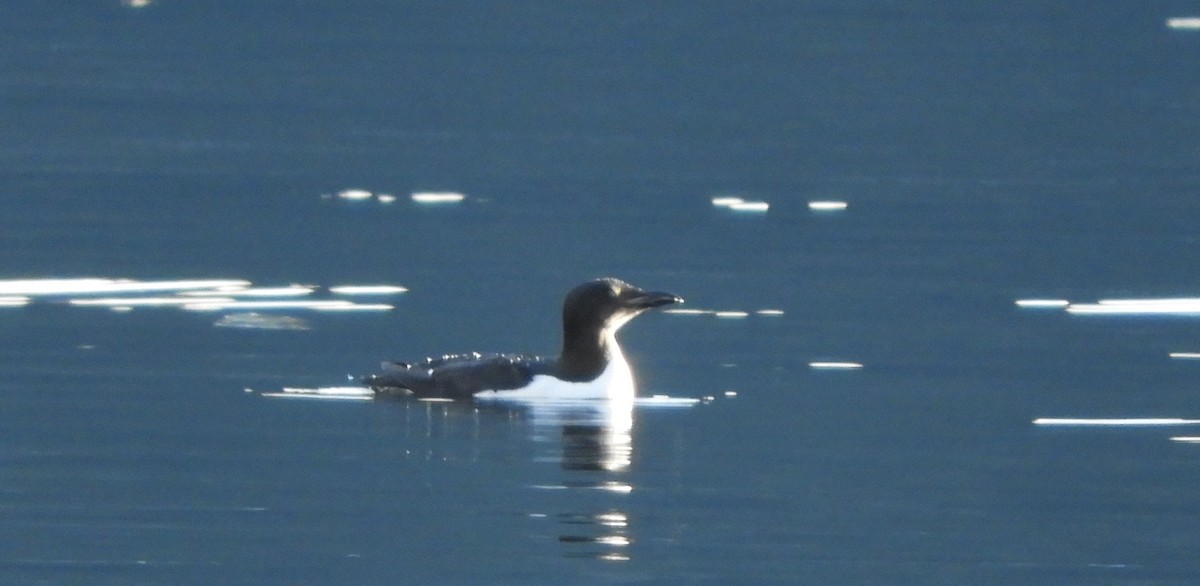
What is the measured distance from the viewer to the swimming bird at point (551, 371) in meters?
→ 17.2

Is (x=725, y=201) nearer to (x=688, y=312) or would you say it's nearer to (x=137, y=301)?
(x=688, y=312)

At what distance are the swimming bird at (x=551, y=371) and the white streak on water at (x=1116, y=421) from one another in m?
2.47

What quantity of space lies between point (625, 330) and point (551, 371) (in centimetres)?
447

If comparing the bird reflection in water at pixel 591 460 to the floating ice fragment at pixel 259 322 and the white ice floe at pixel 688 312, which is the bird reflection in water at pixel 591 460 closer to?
the floating ice fragment at pixel 259 322

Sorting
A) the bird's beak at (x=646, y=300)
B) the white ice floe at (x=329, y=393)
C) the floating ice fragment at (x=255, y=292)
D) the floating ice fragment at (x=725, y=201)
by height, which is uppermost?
the floating ice fragment at (x=725, y=201)

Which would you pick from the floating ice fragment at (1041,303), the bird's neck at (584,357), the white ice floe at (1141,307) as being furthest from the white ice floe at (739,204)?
the bird's neck at (584,357)

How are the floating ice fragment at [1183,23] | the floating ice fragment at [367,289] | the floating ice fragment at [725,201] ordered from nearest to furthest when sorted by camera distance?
the floating ice fragment at [367,289], the floating ice fragment at [725,201], the floating ice fragment at [1183,23]

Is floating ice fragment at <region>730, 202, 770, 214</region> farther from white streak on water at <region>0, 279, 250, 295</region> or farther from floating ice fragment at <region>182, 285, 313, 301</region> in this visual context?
white streak on water at <region>0, 279, 250, 295</region>

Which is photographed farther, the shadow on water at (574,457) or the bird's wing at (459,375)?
the bird's wing at (459,375)

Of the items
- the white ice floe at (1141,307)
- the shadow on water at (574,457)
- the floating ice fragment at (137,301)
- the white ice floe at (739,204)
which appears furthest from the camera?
the white ice floe at (739,204)

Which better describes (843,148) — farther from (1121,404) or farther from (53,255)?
(1121,404)

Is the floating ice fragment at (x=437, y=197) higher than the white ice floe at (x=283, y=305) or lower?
higher

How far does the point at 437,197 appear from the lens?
3173 centimetres

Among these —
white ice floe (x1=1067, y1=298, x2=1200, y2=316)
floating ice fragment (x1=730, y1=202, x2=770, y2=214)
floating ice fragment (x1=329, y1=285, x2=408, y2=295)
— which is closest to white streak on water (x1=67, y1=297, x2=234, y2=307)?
floating ice fragment (x1=329, y1=285, x2=408, y2=295)
